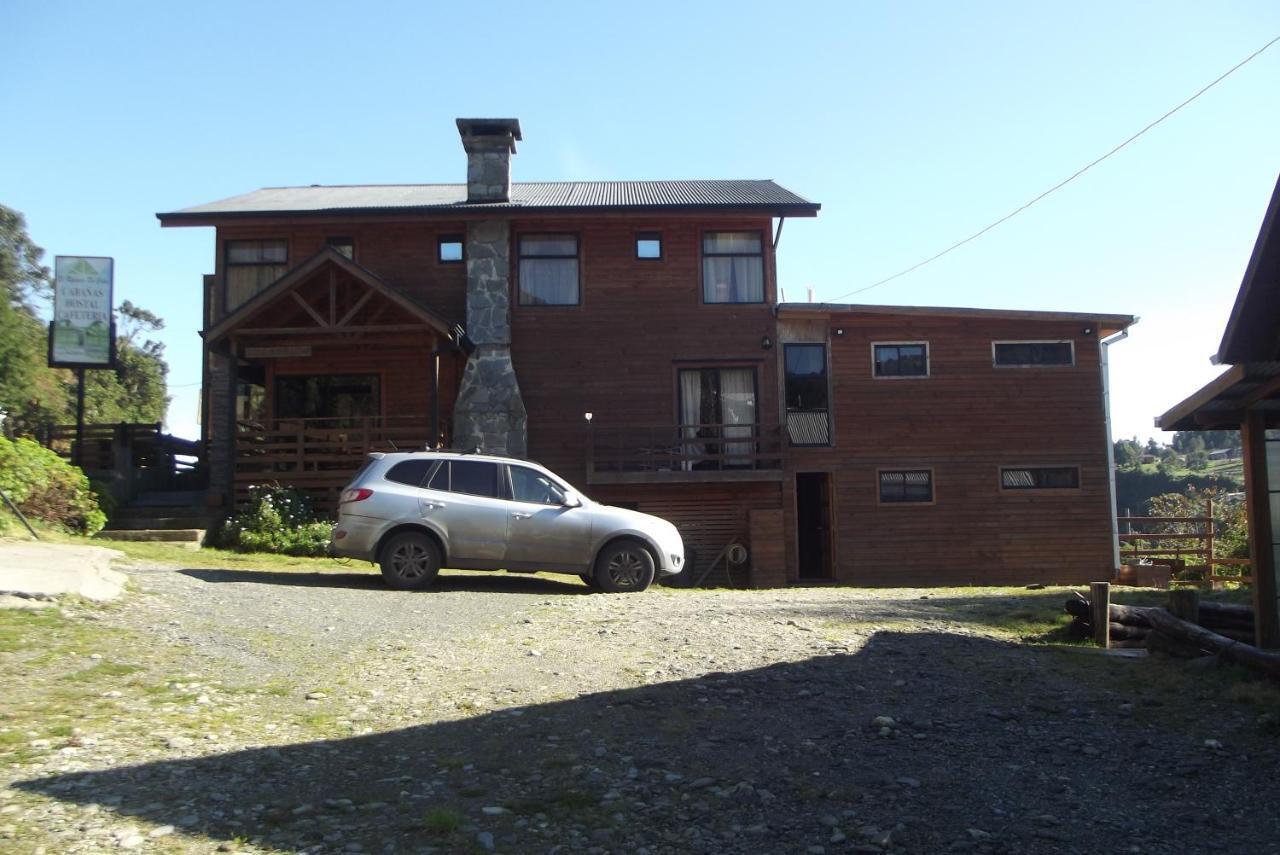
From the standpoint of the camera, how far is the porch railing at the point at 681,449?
2042cm

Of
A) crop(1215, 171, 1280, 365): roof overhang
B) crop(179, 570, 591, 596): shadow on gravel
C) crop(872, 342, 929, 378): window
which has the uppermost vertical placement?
crop(872, 342, 929, 378): window

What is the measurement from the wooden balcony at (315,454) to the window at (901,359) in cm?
955

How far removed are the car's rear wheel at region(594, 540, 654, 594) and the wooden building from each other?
763 cm

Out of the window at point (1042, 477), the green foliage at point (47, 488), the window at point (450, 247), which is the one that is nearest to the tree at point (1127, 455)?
the window at point (1042, 477)

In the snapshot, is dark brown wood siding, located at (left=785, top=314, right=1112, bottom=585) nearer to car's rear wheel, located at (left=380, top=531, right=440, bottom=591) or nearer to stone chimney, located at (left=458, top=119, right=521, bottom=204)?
stone chimney, located at (left=458, top=119, right=521, bottom=204)

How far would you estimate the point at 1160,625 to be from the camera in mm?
9289

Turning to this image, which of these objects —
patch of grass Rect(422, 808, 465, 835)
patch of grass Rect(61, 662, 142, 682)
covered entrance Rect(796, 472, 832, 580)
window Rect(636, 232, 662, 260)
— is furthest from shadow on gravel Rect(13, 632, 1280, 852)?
window Rect(636, 232, 662, 260)

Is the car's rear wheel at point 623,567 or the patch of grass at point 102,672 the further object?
the car's rear wheel at point 623,567

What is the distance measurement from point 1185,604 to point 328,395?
17148mm

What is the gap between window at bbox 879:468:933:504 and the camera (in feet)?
70.5

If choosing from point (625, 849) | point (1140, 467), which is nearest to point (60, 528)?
point (625, 849)

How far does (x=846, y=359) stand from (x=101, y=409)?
111 feet

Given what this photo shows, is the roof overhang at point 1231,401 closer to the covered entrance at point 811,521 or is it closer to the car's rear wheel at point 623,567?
the car's rear wheel at point 623,567

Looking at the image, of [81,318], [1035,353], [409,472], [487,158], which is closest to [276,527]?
[409,472]
